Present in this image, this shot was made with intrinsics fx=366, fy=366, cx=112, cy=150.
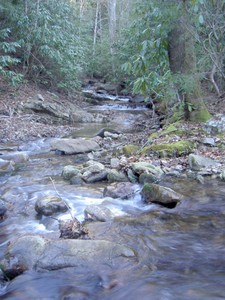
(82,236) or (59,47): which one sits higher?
(59,47)

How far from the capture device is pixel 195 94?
31.5 feet

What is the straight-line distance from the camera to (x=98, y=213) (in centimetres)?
484

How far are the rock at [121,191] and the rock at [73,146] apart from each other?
3307mm

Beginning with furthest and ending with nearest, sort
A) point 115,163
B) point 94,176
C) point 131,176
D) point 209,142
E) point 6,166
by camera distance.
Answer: point 209,142
point 6,166
point 115,163
point 94,176
point 131,176

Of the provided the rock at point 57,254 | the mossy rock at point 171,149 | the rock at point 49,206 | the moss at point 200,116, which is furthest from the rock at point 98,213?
the moss at point 200,116

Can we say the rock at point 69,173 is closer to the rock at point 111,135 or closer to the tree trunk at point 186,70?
the tree trunk at point 186,70

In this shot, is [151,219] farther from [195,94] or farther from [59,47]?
[59,47]

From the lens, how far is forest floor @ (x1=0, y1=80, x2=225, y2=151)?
10.6 meters

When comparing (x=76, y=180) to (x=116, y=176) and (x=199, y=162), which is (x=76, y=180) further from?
(x=199, y=162)

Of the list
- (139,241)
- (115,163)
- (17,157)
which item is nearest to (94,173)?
(115,163)

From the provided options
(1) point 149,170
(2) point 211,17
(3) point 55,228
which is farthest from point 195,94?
(3) point 55,228

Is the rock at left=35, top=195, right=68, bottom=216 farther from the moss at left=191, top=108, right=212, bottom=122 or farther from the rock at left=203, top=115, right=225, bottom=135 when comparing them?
the moss at left=191, top=108, right=212, bottom=122

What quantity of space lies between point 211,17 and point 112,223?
631cm

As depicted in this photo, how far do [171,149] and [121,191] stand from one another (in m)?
2.26
